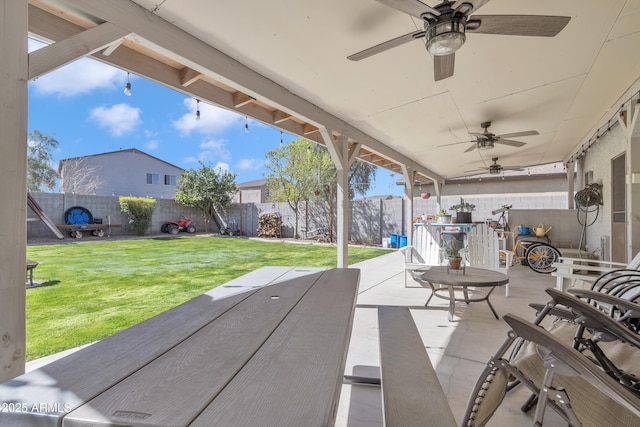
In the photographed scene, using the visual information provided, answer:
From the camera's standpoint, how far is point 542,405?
110cm

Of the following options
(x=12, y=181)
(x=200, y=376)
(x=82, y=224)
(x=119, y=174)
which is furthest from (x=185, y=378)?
(x=119, y=174)

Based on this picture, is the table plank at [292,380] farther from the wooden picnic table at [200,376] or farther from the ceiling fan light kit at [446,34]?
the ceiling fan light kit at [446,34]

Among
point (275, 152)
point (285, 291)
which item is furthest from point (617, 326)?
point (275, 152)

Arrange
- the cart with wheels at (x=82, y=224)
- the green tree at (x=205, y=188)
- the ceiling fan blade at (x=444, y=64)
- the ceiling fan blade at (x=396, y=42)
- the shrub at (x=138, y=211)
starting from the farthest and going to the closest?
1. the green tree at (x=205, y=188)
2. the shrub at (x=138, y=211)
3. the cart with wheels at (x=82, y=224)
4. the ceiling fan blade at (x=444, y=64)
5. the ceiling fan blade at (x=396, y=42)

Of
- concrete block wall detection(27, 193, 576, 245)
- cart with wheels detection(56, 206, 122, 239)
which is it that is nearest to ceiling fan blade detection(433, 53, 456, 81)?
concrete block wall detection(27, 193, 576, 245)

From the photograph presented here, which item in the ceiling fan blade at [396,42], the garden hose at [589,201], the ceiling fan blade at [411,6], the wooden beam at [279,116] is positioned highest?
the wooden beam at [279,116]

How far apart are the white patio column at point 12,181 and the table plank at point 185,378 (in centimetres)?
76

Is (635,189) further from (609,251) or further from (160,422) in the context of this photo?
(160,422)

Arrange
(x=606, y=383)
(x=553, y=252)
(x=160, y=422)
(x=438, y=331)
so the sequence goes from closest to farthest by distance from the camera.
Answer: (x=160, y=422)
(x=606, y=383)
(x=438, y=331)
(x=553, y=252)

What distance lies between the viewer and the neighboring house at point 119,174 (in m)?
15.3

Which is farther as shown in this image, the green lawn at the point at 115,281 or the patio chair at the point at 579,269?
the green lawn at the point at 115,281

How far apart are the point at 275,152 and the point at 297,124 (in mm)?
7908

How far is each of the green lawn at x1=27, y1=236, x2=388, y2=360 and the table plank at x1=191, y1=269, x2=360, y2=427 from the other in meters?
2.52

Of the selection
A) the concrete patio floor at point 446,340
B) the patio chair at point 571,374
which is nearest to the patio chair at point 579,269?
the concrete patio floor at point 446,340
